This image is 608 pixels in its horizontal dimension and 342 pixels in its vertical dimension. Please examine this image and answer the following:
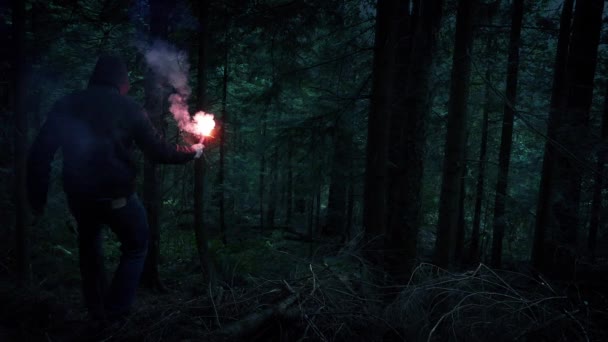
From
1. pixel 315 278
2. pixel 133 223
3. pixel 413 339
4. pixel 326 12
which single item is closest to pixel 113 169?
pixel 133 223

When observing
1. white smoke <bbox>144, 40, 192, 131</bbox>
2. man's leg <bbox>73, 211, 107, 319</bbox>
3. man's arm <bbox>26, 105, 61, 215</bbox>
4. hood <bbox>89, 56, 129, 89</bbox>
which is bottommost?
man's leg <bbox>73, 211, 107, 319</bbox>

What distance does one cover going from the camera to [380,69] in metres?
5.57

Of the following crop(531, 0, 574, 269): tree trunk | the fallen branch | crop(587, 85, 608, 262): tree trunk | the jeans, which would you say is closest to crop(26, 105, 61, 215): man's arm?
the jeans

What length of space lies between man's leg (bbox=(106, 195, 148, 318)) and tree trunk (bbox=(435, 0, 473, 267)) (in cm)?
436

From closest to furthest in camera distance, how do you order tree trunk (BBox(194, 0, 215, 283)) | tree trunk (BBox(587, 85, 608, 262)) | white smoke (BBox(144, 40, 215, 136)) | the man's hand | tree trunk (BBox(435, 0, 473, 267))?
the man's hand
tree trunk (BBox(435, 0, 473, 267))
tree trunk (BBox(587, 85, 608, 262))
white smoke (BBox(144, 40, 215, 136))
tree trunk (BBox(194, 0, 215, 283))

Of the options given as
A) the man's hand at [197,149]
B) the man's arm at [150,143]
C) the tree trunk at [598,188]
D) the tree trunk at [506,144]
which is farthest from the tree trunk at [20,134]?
the tree trunk at [506,144]

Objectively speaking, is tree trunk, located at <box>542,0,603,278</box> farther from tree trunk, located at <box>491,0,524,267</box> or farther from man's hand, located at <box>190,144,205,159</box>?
man's hand, located at <box>190,144,205,159</box>

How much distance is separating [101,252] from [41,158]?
1.08m

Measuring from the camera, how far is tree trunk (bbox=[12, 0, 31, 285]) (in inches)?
265

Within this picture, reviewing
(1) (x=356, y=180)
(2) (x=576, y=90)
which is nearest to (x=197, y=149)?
(1) (x=356, y=180)

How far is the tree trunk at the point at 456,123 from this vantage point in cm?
511

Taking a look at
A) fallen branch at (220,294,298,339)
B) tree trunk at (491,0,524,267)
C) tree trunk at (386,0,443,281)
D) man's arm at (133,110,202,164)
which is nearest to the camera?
fallen branch at (220,294,298,339)

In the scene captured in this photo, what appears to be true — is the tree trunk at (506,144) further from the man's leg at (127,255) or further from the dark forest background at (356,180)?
the man's leg at (127,255)

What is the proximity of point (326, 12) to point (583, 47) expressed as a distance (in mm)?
7169
